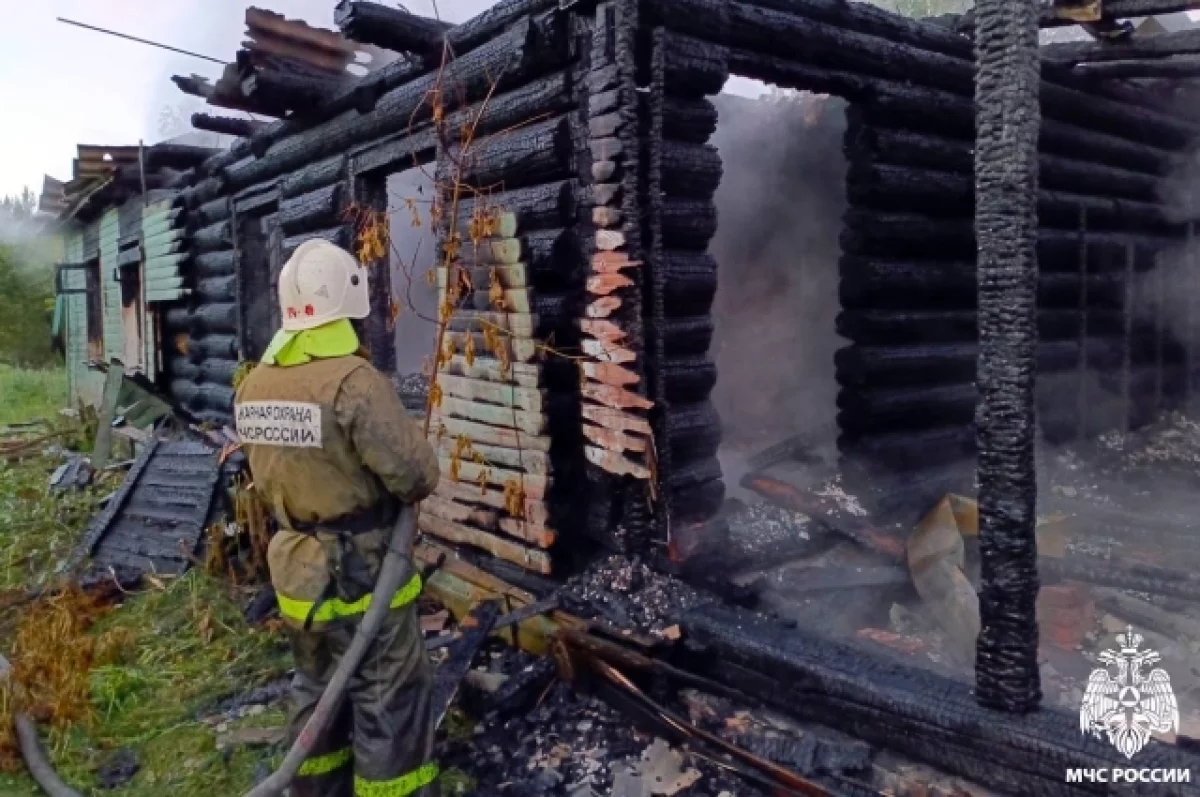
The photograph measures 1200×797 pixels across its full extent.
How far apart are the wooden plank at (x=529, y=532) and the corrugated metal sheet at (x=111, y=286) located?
1130 centimetres

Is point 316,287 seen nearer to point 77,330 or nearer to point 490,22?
point 490,22

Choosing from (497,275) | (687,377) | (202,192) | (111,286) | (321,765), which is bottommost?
(321,765)

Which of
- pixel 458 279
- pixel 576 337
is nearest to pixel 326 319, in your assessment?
pixel 576 337

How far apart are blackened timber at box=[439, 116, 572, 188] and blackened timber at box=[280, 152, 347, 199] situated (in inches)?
80.6

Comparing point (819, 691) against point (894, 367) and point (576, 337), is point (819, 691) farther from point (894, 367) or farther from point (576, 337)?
point (894, 367)

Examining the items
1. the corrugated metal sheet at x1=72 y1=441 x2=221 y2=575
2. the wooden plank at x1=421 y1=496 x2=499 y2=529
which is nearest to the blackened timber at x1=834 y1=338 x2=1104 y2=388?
the wooden plank at x1=421 y1=496 x2=499 y2=529

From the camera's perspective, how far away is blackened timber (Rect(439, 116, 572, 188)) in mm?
4941

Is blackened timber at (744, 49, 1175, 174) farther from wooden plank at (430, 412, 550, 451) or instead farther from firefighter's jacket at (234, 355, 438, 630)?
firefighter's jacket at (234, 355, 438, 630)

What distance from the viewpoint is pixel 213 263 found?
10656mm

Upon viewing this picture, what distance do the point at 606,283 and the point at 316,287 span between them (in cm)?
184

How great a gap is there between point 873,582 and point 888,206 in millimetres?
2669

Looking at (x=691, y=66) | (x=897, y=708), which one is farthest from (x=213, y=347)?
(x=897, y=708)

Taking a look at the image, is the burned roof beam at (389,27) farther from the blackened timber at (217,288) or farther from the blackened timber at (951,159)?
the blackened timber at (217,288)

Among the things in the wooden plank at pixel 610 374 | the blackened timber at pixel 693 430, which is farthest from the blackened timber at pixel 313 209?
the blackened timber at pixel 693 430
